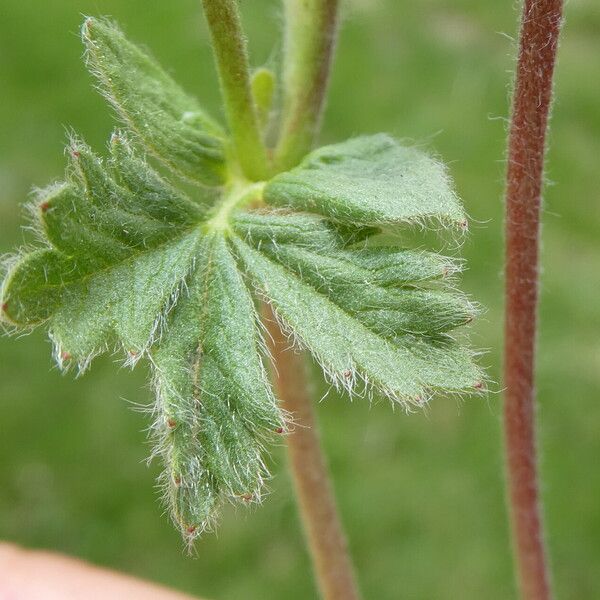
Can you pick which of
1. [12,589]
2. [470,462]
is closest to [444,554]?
[470,462]

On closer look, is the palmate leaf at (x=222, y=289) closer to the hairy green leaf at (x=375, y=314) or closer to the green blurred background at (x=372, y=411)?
the hairy green leaf at (x=375, y=314)

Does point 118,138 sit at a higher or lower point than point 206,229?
higher

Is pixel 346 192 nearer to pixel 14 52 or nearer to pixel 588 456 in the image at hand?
pixel 588 456

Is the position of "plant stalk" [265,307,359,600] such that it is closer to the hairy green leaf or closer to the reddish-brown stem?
the hairy green leaf

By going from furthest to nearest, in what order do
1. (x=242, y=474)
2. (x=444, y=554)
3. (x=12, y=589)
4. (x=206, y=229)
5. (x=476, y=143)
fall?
(x=476, y=143) → (x=444, y=554) → (x=12, y=589) → (x=206, y=229) → (x=242, y=474)

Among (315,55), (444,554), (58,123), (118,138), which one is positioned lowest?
(444,554)

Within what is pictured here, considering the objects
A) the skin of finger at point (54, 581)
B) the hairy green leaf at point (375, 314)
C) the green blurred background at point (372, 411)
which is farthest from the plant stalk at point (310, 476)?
the green blurred background at point (372, 411)

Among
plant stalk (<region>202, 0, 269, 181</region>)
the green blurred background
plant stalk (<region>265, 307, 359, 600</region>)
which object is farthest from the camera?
the green blurred background

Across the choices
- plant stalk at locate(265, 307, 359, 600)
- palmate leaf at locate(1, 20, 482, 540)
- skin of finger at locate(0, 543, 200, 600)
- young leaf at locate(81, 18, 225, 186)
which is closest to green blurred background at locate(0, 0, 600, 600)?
skin of finger at locate(0, 543, 200, 600)
